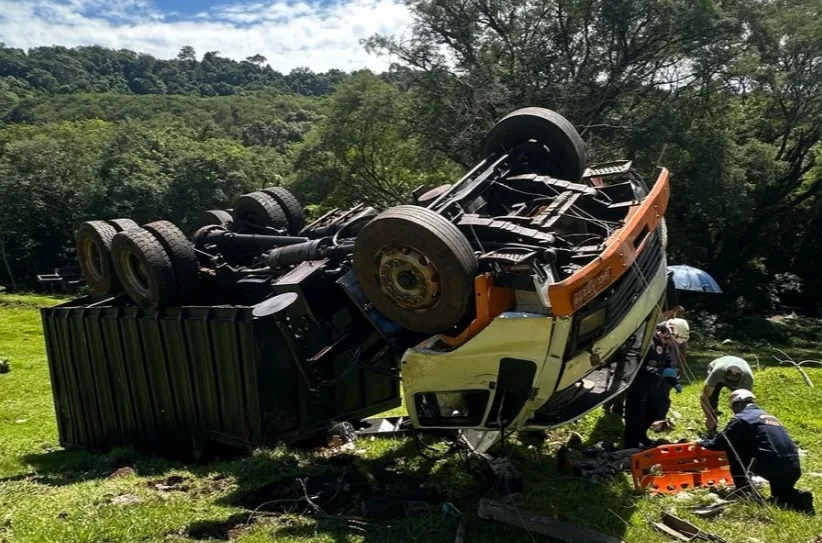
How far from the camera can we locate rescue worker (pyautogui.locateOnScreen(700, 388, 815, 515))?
4.16 metres

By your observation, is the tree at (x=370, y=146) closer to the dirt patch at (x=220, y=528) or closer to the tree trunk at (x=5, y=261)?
the dirt patch at (x=220, y=528)

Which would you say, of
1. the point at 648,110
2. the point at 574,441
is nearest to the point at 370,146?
the point at 648,110

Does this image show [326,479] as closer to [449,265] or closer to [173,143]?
[449,265]

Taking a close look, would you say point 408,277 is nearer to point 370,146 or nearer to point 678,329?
point 678,329

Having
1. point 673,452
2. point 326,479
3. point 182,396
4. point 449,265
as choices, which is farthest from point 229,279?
point 673,452

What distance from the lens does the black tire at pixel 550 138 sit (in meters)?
5.23

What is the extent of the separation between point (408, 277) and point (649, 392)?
2.67 meters

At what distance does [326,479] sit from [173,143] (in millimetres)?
33657

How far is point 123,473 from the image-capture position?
5.73 metres

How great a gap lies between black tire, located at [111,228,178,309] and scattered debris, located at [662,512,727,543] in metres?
4.26

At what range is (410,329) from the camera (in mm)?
4172

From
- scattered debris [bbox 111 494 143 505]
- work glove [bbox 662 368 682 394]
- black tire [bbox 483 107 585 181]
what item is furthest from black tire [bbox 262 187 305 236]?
work glove [bbox 662 368 682 394]

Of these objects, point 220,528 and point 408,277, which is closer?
point 408,277

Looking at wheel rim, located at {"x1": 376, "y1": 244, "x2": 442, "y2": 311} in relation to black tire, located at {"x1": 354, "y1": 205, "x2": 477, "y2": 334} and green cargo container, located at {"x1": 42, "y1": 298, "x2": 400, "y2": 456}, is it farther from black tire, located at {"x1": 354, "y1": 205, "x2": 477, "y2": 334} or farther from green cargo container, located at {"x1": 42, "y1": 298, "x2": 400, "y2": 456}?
green cargo container, located at {"x1": 42, "y1": 298, "x2": 400, "y2": 456}
